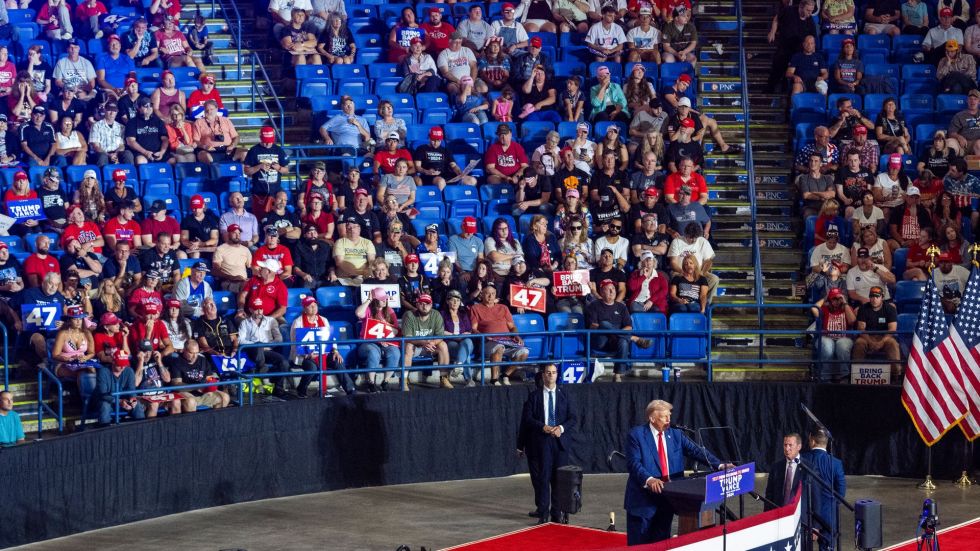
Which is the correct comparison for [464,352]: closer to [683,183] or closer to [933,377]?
[683,183]

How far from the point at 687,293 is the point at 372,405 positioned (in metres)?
4.87

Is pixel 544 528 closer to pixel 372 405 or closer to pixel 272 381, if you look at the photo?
pixel 372 405

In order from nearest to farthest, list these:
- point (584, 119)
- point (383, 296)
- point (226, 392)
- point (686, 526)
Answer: point (686, 526) < point (226, 392) < point (383, 296) < point (584, 119)

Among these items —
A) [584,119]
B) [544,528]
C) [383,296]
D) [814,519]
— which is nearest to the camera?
[814,519]

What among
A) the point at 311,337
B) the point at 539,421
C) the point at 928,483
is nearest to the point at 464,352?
the point at 311,337

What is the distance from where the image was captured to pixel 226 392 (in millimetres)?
18703

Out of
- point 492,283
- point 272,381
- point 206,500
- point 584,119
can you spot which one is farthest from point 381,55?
point 206,500

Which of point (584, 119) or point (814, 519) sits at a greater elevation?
point (584, 119)

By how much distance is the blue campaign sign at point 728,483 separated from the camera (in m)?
12.1

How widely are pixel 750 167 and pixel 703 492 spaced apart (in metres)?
12.3

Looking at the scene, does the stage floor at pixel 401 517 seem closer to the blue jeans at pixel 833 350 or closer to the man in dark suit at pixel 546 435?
the man in dark suit at pixel 546 435

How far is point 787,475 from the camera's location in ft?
45.0

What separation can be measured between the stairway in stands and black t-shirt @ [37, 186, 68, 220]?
361 inches

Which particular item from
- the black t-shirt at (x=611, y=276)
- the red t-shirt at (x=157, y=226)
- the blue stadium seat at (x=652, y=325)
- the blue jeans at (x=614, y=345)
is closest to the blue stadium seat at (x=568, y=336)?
the blue jeans at (x=614, y=345)
